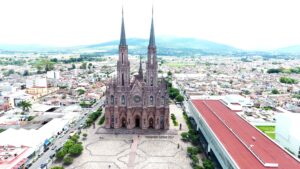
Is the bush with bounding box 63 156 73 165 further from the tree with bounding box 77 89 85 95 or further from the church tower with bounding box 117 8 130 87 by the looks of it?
the tree with bounding box 77 89 85 95

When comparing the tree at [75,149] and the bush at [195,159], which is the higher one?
the tree at [75,149]

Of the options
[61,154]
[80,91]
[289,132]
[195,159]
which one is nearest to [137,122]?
[195,159]

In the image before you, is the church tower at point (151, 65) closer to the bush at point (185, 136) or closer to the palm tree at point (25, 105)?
the bush at point (185, 136)

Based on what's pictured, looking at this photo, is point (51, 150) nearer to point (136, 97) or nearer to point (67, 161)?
point (67, 161)

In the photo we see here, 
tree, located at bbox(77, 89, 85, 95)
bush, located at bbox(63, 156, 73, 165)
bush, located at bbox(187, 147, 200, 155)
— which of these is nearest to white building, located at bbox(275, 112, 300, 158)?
bush, located at bbox(187, 147, 200, 155)

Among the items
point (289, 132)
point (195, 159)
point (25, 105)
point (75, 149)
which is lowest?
point (195, 159)

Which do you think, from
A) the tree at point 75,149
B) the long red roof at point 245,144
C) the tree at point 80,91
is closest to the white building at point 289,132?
the long red roof at point 245,144
